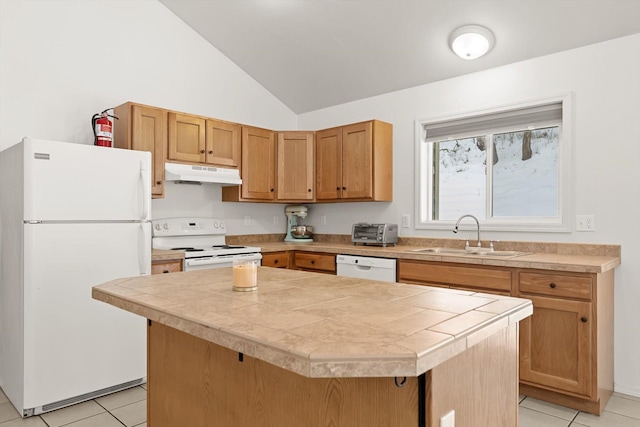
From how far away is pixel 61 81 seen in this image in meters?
3.36

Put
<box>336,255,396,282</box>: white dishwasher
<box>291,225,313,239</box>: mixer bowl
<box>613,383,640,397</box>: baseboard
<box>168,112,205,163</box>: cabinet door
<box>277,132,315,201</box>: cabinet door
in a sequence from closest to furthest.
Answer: <box>613,383,640,397</box>: baseboard, <box>336,255,396,282</box>: white dishwasher, <box>168,112,205,163</box>: cabinet door, <box>277,132,315,201</box>: cabinet door, <box>291,225,313,239</box>: mixer bowl

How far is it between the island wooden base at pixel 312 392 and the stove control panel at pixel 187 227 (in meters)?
2.08

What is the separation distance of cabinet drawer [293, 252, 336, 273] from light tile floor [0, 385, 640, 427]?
1.82 metres

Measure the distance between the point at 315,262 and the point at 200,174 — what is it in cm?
134

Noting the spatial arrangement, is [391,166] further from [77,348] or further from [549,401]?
[77,348]

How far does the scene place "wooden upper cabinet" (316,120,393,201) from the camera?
406 cm

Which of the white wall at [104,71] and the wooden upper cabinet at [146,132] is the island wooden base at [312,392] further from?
the white wall at [104,71]

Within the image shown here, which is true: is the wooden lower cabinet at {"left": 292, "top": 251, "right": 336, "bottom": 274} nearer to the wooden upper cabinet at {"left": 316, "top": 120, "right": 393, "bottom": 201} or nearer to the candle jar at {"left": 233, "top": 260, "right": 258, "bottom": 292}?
the wooden upper cabinet at {"left": 316, "top": 120, "right": 393, "bottom": 201}

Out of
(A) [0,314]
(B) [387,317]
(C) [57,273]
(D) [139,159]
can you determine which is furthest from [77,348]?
(B) [387,317]

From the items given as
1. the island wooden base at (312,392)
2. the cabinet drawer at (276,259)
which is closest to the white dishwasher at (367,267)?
the cabinet drawer at (276,259)

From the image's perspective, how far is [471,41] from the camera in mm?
3318

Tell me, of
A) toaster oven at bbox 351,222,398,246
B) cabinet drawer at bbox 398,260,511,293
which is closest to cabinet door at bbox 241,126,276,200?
toaster oven at bbox 351,222,398,246

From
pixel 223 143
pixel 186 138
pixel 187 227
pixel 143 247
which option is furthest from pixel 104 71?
pixel 143 247

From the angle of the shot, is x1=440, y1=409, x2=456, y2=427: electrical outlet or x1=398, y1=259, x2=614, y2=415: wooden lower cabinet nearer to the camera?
x1=440, y1=409, x2=456, y2=427: electrical outlet
